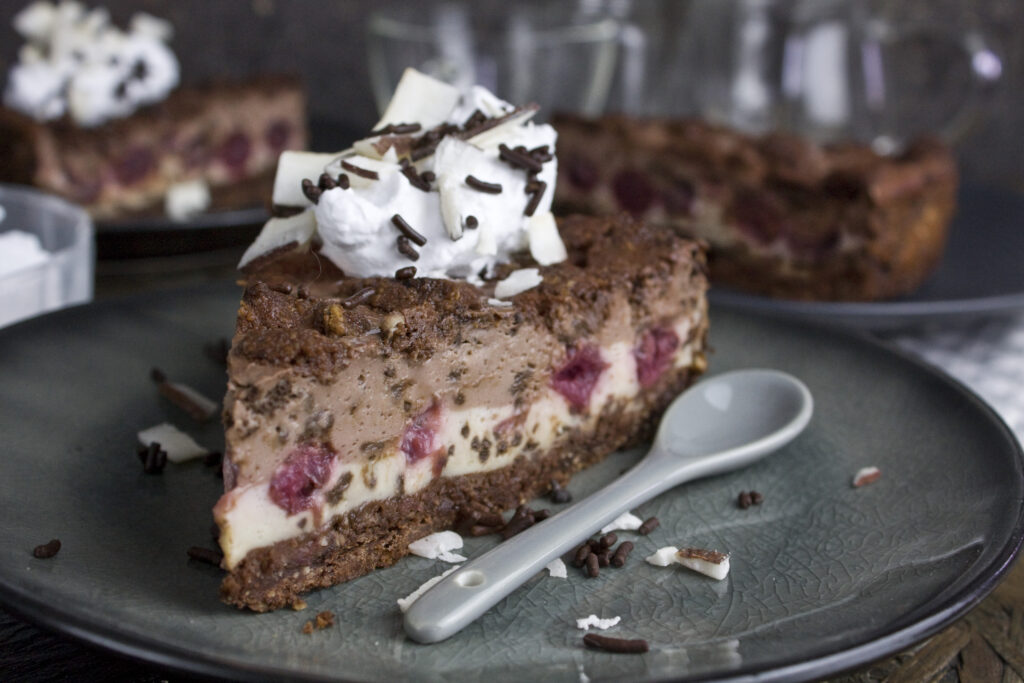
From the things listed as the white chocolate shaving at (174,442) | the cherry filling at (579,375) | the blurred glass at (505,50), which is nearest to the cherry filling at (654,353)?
the cherry filling at (579,375)

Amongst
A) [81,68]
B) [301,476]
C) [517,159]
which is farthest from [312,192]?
[81,68]

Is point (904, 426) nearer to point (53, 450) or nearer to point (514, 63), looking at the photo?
point (53, 450)

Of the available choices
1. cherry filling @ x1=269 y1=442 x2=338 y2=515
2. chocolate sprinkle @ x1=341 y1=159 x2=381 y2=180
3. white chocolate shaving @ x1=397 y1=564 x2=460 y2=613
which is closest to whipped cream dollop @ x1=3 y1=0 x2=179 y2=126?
chocolate sprinkle @ x1=341 y1=159 x2=381 y2=180

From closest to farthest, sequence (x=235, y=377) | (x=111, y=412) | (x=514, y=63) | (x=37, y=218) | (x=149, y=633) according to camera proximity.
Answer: (x=149, y=633) < (x=235, y=377) < (x=111, y=412) < (x=37, y=218) < (x=514, y=63)

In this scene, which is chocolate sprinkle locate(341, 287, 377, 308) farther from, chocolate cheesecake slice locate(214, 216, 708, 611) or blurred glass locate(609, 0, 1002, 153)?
blurred glass locate(609, 0, 1002, 153)

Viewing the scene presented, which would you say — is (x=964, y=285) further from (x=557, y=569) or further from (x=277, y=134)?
(x=277, y=134)

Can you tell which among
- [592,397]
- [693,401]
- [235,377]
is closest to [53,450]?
[235,377]
